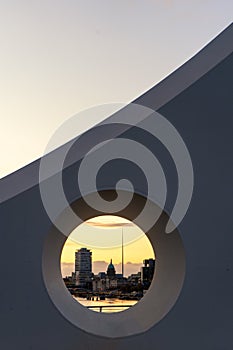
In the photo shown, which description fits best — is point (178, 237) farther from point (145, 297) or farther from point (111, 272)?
point (111, 272)

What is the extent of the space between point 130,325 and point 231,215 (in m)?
1.58

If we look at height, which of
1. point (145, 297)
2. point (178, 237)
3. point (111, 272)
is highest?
point (178, 237)

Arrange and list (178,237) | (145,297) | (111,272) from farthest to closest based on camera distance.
Result: (111,272), (145,297), (178,237)

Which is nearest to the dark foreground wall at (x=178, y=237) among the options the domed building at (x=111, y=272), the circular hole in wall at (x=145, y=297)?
the circular hole in wall at (x=145, y=297)

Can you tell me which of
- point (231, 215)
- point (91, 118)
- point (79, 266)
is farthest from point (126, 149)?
point (79, 266)

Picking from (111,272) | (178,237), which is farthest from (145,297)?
(111,272)

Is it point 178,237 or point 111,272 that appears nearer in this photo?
point 178,237

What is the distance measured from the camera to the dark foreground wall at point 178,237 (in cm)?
376

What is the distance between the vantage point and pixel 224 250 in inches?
151

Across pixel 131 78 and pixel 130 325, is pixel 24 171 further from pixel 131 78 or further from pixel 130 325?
pixel 131 78

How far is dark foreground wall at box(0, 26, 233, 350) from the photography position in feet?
12.3

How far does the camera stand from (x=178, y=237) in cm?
399

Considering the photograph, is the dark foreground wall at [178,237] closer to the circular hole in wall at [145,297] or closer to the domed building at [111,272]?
the circular hole in wall at [145,297]

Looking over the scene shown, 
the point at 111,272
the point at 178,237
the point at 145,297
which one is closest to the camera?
the point at 178,237
